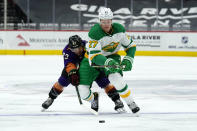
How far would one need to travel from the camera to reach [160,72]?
33.0 feet

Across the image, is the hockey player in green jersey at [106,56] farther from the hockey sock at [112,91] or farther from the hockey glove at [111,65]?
the hockey sock at [112,91]

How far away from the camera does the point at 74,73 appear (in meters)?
4.61

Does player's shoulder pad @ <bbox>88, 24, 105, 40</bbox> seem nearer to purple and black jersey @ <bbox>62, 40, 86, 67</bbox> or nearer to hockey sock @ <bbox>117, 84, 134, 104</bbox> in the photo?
purple and black jersey @ <bbox>62, 40, 86, 67</bbox>

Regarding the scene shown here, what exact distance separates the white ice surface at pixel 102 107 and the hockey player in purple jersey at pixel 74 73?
0.43 ft

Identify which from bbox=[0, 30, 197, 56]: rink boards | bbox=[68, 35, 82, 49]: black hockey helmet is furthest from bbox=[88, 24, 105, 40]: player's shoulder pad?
bbox=[0, 30, 197, 56]: rink boards

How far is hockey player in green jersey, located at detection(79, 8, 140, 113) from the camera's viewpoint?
4.45 meters

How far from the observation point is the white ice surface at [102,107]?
13.3 feet

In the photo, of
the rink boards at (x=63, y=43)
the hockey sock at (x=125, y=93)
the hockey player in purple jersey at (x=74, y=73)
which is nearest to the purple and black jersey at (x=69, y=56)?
the hockey player in purple jersey at (x=74, y=73)

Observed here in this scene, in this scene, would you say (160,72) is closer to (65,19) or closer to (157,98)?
(157,98)

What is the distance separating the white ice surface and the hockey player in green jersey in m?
0.32

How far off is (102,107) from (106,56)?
0.78 metres

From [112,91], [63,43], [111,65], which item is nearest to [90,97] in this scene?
[112,91]

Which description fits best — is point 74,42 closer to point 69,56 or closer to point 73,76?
point 69,56

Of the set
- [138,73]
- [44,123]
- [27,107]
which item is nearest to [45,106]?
[27,107]
